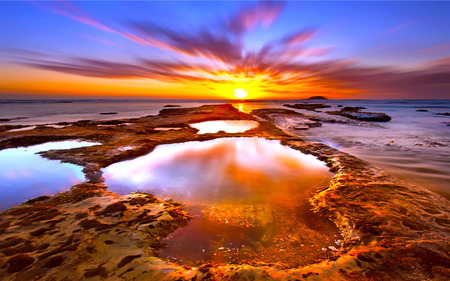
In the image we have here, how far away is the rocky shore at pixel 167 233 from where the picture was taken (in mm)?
3059

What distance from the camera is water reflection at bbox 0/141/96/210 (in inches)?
240

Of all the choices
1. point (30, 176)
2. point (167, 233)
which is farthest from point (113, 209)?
point (30, 176)

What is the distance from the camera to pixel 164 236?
4203 mm

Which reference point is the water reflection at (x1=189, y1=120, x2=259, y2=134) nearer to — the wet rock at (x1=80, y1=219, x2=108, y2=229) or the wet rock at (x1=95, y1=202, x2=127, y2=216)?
the wet rock at (x1=95, y1=202, x2=127, y2=216)

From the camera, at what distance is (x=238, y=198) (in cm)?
583

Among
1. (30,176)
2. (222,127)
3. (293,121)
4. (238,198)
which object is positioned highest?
(293,121)

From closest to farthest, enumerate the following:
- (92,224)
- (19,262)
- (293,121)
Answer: (19,262), (92,224), (293,121)

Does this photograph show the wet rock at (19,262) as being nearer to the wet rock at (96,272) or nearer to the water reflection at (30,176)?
the wet rock at (96,272)

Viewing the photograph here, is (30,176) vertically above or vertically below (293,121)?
below

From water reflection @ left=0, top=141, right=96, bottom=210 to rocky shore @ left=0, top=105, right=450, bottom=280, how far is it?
1.12 metres

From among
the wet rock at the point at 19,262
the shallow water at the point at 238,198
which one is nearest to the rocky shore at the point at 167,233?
the wet rock at the point at 19,262

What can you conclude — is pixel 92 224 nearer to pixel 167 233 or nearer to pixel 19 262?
pixel 19 262

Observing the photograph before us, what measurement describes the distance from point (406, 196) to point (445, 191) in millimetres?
1926

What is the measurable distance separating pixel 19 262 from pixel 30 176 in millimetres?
6024
